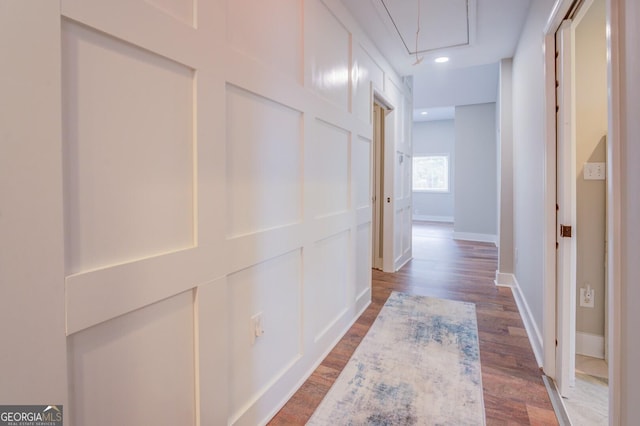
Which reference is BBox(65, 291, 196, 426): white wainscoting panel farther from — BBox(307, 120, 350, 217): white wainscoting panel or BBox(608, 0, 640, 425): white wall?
BBox(608, 0, 640, 425): white wall

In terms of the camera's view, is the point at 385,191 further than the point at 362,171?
Yes

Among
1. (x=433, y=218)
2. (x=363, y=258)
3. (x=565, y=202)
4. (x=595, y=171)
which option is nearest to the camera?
(x=565, y=202)

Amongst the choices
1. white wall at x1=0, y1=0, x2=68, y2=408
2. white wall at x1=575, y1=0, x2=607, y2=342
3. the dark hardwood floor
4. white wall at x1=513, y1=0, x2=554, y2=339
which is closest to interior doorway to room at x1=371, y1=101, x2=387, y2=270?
the dark hardwood floor

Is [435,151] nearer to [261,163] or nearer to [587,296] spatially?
[587,296]

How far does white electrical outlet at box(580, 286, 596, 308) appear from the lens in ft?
6.91

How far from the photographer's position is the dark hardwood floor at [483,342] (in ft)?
5.40

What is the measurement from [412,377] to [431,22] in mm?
2657

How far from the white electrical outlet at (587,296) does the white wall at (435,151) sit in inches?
303

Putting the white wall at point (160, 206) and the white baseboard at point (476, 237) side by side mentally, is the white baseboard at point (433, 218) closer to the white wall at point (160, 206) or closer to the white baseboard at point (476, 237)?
the white baseboard at point (476, 237)

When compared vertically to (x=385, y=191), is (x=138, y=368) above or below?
below

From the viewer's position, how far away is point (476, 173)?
6.58 meters

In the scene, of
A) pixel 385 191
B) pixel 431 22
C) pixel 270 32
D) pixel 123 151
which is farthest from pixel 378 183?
pixel 123 151

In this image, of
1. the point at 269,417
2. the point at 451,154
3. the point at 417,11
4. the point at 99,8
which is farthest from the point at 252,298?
the point at 451,154

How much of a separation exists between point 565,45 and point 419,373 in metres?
2.01
